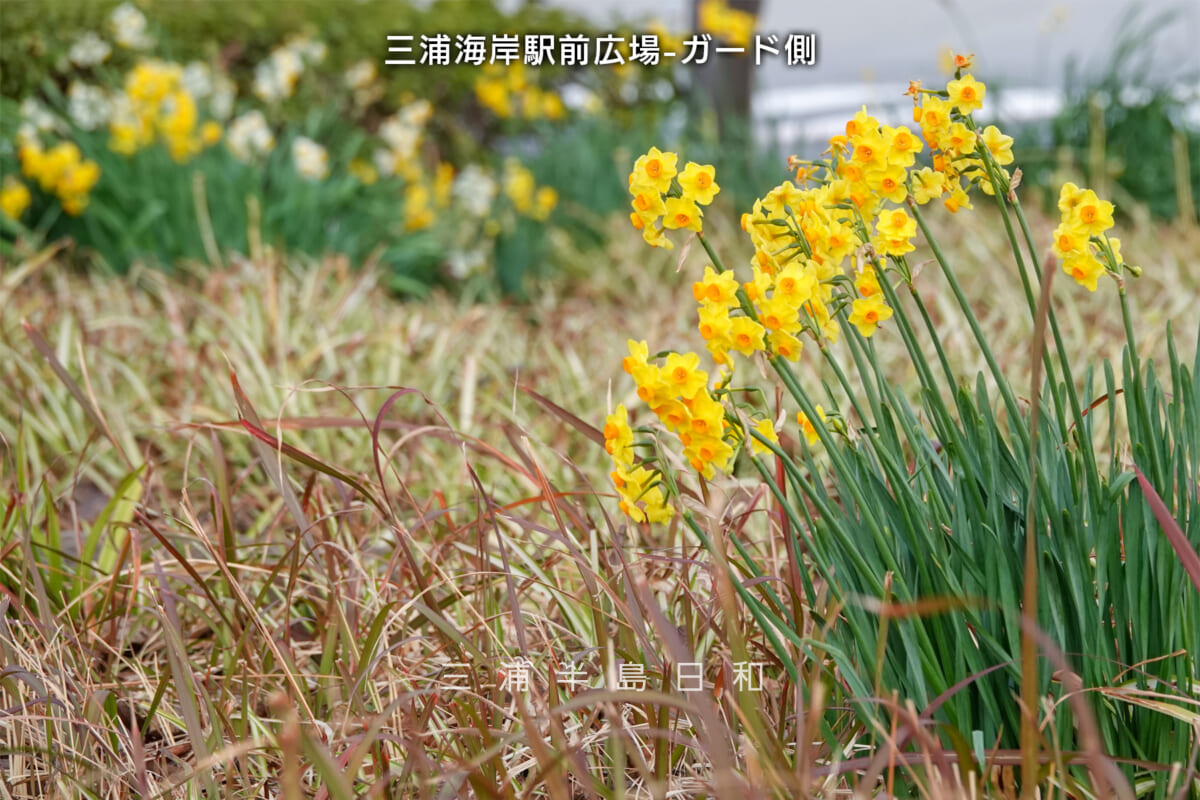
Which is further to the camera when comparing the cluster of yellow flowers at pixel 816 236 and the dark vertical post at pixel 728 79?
the dark vertical post at pixel 728 79

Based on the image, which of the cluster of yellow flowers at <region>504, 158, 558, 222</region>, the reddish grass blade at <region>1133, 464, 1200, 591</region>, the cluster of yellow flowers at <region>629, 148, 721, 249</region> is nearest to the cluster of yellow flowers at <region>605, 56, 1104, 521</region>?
the cluster of yellow flowers at <region>629, 148, 721, 249</region>

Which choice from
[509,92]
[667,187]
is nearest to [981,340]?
[667,187]

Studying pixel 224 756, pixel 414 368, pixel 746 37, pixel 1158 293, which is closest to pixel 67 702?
pixel 224 756

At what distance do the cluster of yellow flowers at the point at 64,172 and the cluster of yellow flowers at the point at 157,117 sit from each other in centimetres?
23

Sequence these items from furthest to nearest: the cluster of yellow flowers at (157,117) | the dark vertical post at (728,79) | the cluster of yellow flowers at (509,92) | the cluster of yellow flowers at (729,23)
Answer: the dark vertical post at (728,79), the cluster of yellow flowers at (509,92), the cluster of yellow flowers at (729,23), the cluster of yellow flowers at (157,117)

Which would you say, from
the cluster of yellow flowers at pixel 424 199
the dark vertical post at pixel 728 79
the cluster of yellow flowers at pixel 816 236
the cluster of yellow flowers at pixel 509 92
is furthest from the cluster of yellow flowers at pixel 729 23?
the cluster of yellow flowers at pixel 816 236

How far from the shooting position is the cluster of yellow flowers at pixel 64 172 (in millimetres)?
4086

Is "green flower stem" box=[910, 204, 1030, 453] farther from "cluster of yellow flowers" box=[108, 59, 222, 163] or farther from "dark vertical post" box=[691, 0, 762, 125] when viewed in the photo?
"dark vertical post" box=[691, 0, 762, 125]

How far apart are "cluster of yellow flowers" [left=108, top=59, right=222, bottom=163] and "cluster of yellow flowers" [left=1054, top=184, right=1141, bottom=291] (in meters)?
3.93

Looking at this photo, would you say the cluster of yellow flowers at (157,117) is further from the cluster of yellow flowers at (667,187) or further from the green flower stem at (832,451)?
the green flower stem at (832,451)

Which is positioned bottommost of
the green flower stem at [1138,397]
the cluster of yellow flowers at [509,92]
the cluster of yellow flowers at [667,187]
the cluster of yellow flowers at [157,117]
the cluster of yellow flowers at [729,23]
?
the green flower stem at [1138,397]

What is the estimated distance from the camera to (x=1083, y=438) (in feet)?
3.58

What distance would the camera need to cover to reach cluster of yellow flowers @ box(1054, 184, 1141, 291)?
1.05 metres

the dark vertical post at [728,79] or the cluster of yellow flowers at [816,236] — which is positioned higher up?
the dark vertical post at [728,79]
